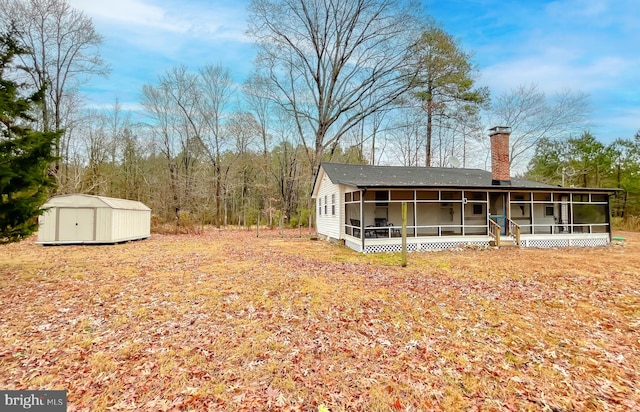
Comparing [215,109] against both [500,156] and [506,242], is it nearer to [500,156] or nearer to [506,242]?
[500,156]

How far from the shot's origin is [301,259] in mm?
11117

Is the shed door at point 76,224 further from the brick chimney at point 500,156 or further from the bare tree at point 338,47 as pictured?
the brick chimney at point 500,156

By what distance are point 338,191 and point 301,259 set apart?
5.49 metres

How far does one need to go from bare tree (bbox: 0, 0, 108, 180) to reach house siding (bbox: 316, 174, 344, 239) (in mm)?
17096

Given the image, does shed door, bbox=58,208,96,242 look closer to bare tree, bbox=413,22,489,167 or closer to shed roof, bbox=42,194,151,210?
shed roof, bbox=42,194,151,210

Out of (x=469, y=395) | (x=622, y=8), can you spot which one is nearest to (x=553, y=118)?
(x=622, y=8)

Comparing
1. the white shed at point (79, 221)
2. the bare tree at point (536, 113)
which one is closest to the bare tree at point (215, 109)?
the white shed at point (79, 221)

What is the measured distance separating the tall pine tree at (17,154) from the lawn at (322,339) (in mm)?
1646

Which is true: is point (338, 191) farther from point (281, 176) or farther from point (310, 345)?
point (281, 176)

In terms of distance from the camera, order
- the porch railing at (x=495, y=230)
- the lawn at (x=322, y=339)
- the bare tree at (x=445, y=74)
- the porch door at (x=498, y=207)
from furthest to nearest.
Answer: the bare tree at (x=445, y=74), the porch door at (x=498, y=207), the porch railing at (x=495, y=230), the lawn at (x=322, y=339)

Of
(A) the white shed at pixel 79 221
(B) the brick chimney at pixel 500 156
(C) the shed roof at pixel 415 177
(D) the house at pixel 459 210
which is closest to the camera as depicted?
(A) the white shed at pixel 79 221

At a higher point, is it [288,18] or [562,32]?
[288,18]

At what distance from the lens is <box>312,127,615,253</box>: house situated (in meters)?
13.9

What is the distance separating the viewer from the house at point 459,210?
1385 centimetres
